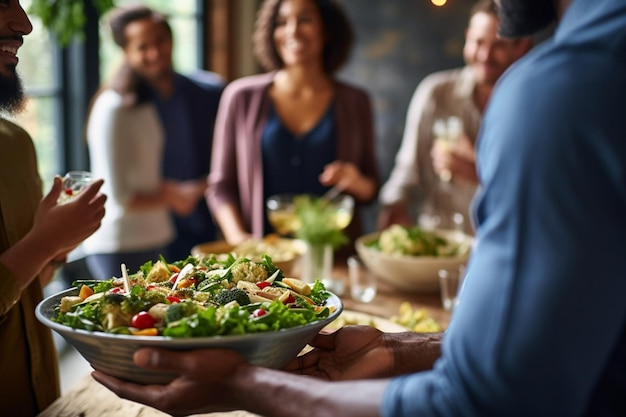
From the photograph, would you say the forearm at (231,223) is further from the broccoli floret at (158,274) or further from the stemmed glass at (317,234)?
the broccoli floret at (158,274)

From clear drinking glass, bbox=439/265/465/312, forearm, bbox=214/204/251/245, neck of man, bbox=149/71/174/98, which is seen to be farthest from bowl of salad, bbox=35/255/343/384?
neck of man, bbox=149/71/174/98

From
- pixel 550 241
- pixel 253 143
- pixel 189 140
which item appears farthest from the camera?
pixel 189 140

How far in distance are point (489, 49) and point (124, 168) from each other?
181cm

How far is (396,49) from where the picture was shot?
6.01 m

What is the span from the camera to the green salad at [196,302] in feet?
3.82

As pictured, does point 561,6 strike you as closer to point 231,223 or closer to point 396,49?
point 231,223

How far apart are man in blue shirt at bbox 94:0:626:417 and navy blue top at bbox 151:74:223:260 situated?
12.1 ft

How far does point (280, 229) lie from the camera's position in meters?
2.92

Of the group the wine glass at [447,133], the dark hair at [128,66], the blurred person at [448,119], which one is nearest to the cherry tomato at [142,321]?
the wine glass at [447,133]

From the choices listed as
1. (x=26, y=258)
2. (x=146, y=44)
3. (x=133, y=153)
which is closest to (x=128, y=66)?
(x=146, y=44)

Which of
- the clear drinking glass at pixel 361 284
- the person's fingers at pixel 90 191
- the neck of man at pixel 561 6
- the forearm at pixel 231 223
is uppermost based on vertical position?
the neck of man at pixel 561 6

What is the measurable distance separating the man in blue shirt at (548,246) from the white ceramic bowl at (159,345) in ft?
0.78

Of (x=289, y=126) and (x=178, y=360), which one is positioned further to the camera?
(x=289, y=126)

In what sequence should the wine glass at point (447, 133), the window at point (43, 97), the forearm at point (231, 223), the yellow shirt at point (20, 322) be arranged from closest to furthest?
the yellow shirt at point (20, 322)
the wine glass at point (447, 133)
the forearm at point (231, 223)
the window at point (43, 97)
